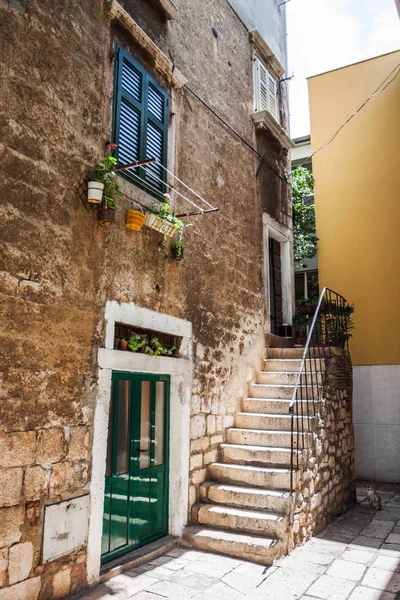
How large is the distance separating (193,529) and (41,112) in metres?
4.51

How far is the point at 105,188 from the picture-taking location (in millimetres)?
4438

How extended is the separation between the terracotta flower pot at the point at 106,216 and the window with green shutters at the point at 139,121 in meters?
0.70

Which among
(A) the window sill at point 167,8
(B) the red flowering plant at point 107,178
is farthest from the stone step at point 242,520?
(A) the window sill at point 167,8

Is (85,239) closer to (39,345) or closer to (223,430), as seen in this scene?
(39,345)

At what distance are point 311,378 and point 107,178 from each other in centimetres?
355

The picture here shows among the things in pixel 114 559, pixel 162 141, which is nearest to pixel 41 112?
pixel 162 141

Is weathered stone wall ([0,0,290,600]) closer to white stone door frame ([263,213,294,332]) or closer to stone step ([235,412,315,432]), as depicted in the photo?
stone step ([235,412,315,432])

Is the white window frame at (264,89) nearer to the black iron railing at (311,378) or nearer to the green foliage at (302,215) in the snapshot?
the green foliage at (302,215)

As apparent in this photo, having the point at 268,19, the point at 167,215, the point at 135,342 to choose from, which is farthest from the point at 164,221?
the point at 268,19

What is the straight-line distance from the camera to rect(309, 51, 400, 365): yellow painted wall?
10.4 metres

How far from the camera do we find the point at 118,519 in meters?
4.57

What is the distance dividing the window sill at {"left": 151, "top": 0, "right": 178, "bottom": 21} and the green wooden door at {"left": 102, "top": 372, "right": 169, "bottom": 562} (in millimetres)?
4451

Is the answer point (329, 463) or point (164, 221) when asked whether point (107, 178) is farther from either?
point (329, 463)

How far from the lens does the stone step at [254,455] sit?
5.66 meters
